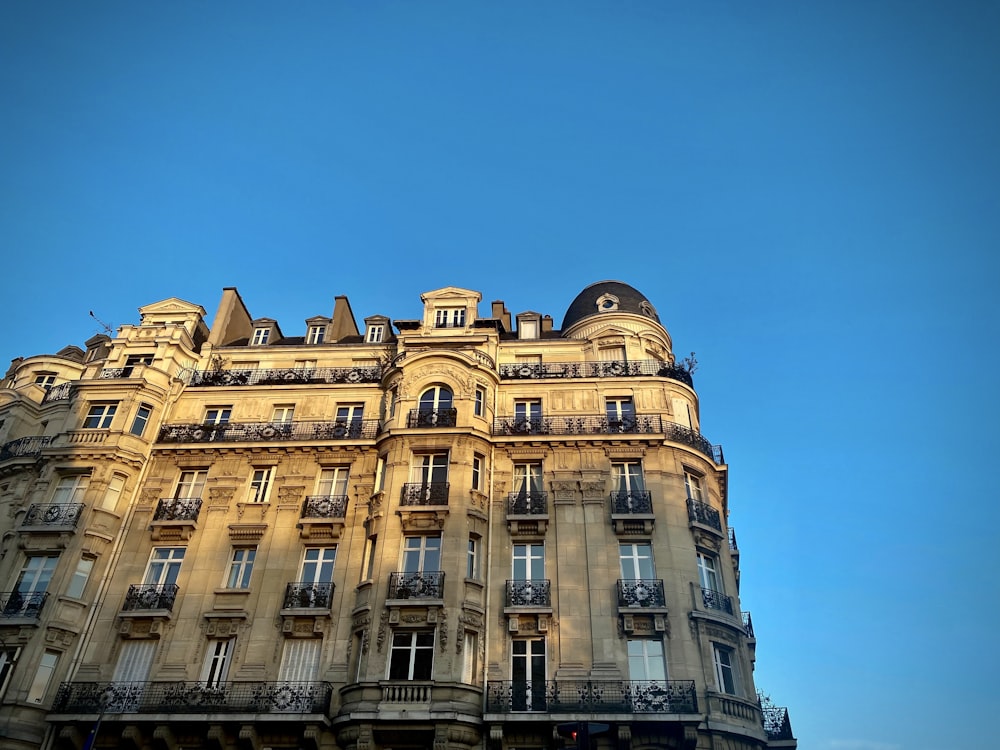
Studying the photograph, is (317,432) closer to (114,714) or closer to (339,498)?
(339,498)

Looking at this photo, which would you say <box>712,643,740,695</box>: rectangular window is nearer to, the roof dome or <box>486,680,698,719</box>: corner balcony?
<box>486,680,698,719</box>: corner balcony

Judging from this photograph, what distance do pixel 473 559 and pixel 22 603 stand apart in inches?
566

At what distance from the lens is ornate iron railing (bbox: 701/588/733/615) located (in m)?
24.3

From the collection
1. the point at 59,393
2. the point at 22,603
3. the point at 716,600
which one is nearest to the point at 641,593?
the point at 716,600

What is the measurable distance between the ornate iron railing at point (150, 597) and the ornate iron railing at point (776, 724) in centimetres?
1938

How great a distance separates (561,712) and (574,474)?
8.02 meters

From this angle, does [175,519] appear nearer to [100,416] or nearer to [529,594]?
[100,416]

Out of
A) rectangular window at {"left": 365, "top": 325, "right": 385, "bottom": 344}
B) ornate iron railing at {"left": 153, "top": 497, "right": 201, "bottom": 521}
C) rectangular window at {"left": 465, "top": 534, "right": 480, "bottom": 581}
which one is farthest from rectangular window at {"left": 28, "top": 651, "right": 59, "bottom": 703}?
rectangular window at {"left": 365, "top": 325, "right": 385, "bottom": 344}

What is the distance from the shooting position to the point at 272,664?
77.1ft

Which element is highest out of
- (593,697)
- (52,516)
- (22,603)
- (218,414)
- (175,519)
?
(218,414)

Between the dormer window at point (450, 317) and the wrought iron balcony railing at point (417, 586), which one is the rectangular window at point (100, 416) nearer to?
the dormer window at point (450, 317)

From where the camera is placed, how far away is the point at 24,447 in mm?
28672

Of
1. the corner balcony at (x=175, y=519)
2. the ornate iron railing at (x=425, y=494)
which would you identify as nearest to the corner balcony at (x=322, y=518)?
the ornate iron railing at (x=425, y=494)

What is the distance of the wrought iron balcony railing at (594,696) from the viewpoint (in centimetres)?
2161
